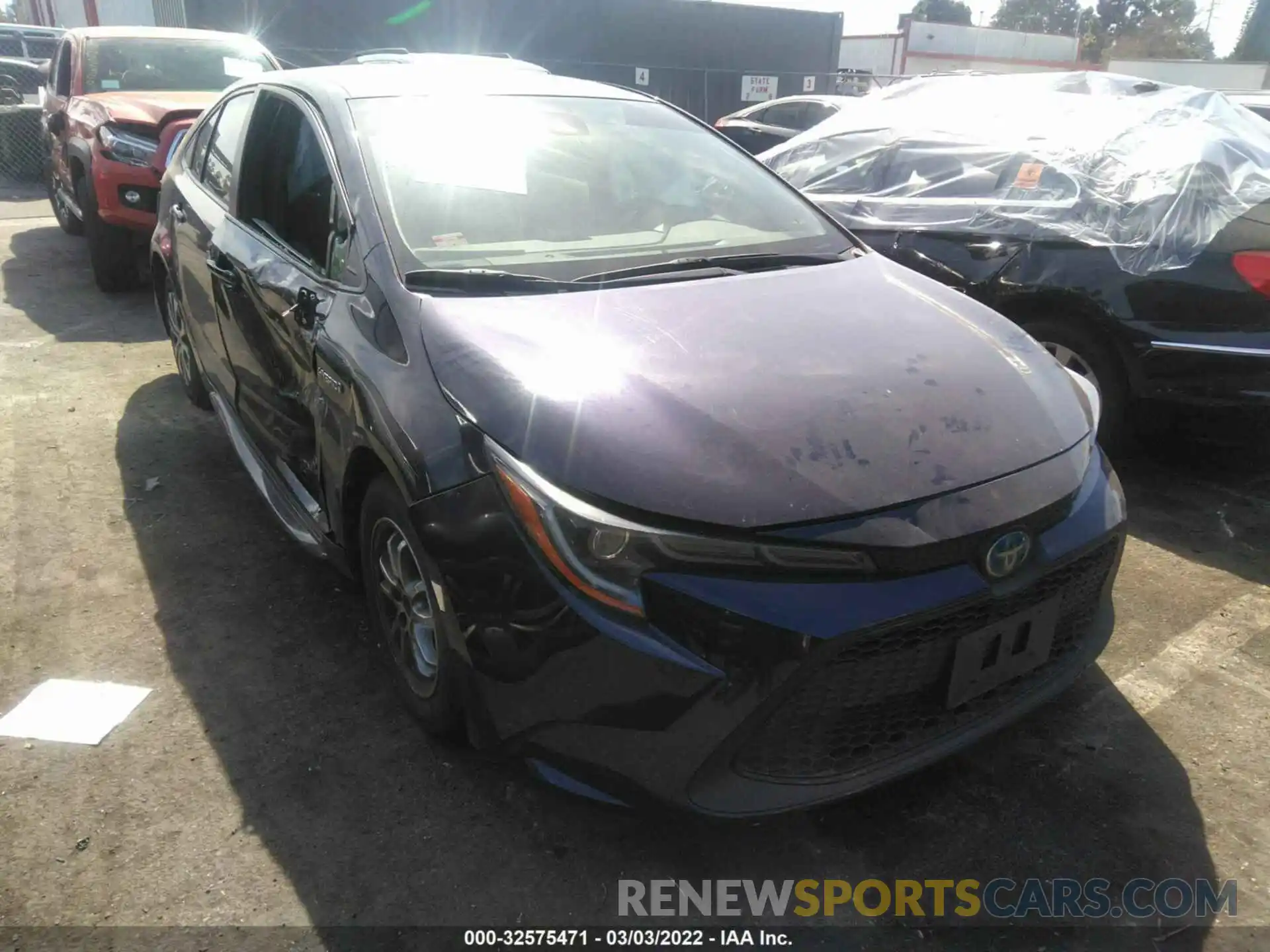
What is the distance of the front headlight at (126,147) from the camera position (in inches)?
263

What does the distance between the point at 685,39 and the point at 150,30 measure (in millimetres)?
15348

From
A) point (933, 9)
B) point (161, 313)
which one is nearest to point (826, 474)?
point (161, 313)

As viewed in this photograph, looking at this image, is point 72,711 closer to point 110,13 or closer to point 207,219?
point 207,219

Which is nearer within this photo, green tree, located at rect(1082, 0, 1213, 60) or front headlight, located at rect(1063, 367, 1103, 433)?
front headlight, located at rect(1063, 367, 1103, 433)

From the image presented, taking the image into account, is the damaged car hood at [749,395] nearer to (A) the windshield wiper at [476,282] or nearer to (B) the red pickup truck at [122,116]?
(A) the windshield wiper at [476,282]

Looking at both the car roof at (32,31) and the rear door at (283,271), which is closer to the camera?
the rear door at (283,271)

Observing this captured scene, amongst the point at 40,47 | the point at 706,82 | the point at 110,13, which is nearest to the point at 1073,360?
the point at 706,82

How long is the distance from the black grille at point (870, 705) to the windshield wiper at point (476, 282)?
4.06 ft

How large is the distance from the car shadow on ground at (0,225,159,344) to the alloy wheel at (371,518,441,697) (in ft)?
13.9

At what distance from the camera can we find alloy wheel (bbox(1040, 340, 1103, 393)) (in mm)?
4035

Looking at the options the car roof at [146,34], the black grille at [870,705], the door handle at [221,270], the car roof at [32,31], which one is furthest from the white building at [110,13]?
the black grille at [870,705]

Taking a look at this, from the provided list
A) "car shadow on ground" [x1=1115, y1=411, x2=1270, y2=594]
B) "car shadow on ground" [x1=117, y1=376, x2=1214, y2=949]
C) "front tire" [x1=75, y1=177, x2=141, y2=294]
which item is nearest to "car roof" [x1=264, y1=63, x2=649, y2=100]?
"car shadow on ground" [x1=117, y1=376, x2=1214, y2=949]

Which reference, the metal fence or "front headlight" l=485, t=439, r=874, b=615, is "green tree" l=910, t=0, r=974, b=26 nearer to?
the metal fence

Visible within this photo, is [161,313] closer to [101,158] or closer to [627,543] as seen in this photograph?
[101,158]
